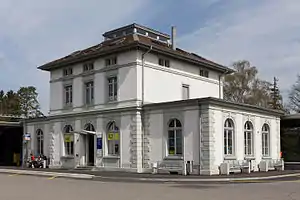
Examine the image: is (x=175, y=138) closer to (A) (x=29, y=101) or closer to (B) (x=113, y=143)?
(B) (x=113, y=143)

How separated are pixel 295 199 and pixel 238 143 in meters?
14.4

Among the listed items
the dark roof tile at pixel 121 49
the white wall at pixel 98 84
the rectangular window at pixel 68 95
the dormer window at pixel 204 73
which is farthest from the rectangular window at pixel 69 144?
the dormer window at pixel 204 73

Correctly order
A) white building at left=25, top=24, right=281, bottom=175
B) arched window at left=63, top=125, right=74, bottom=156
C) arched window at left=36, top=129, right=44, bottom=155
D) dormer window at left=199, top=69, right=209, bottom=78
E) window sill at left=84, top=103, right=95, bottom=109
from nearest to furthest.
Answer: white building at left=25, top=24, right=281, bottom=175
window sill at left=84, top=103, right=95, bottom=109
arched window at left=63, top=125, right=74, bottom=156
dormer window at left=199, top=69, right=209, bottom=78
arched window at left=36, top=129, right=44, bottom=155

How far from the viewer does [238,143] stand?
90.2 feet

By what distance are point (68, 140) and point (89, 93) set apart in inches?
168

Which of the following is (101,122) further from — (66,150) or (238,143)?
(238,143)

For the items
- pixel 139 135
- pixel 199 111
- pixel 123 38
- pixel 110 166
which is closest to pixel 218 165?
pixel 199 111

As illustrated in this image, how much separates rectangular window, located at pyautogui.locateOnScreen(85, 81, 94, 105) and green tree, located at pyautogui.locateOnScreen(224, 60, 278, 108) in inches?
1035

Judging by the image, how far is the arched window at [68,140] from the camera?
108ft

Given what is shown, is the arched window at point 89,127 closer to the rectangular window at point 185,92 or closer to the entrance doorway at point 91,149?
the entrance doorway at point 91,149

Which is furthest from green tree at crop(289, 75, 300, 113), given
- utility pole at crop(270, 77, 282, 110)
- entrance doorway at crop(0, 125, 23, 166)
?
entrance doorway at crop(0, 125, 23, 166)

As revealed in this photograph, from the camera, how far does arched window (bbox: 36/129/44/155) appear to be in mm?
36906

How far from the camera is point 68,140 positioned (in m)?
33.3

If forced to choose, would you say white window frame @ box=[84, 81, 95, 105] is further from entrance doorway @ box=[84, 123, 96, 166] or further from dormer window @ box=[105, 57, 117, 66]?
dormer window @ box=[105, 57, 117, 66]
